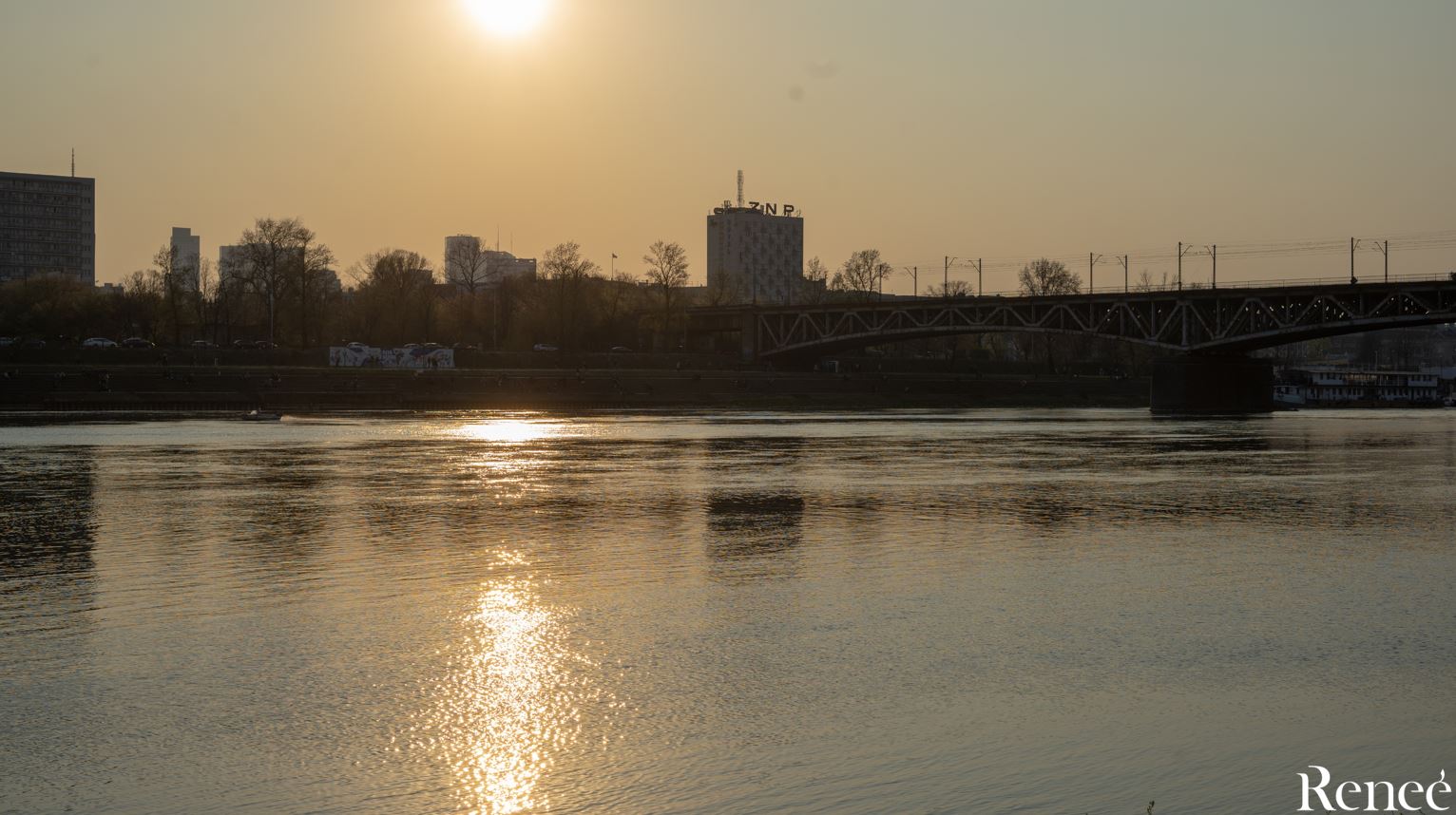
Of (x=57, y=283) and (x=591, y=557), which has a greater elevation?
(x=57, y=283)

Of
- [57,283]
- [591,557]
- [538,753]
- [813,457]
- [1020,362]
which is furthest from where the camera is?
[1020,362]

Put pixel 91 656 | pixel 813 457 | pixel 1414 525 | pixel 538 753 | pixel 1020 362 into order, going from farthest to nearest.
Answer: pixel 1020 362
pixel 813 457
pixel 1414 525
pixel 91 656
pixel 538 753

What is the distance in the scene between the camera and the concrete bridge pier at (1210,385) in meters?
118

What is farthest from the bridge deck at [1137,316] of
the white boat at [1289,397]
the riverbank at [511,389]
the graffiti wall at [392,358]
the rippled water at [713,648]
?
the rippled water at [713,648]

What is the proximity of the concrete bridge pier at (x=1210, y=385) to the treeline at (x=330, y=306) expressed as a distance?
63031mm

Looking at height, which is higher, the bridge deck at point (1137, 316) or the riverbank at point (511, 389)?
the bridge deck at point (1137, 316)

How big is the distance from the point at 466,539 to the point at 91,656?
426 inches

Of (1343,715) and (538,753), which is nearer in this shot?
(538,753)

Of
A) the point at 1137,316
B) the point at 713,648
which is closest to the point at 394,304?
the point at 1137,316

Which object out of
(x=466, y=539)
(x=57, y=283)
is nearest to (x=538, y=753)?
(x=466, y=539)

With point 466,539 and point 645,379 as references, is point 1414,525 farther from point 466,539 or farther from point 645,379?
point 645,379

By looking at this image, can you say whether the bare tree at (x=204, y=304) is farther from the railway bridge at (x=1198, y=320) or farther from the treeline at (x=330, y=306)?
the railway bridge at (x=1198, y=320)

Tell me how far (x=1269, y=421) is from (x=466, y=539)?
85573 mm

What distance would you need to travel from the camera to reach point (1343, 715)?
13023 millimetres
